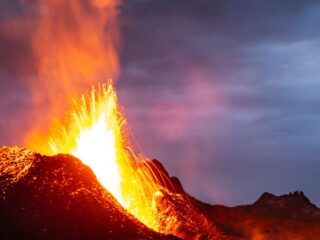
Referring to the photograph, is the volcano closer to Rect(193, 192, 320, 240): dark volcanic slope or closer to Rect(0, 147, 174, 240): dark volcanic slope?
Rect(0, 147, 174, 240): dark volcanic slope

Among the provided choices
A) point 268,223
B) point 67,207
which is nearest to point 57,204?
point 67,207

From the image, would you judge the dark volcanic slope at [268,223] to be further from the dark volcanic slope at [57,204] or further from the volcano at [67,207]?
the dark volcanic slope at [57,204]

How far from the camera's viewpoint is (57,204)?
40.0 metres

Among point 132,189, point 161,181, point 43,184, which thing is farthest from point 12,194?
point 161,181

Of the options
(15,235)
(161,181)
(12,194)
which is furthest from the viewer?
(161,181)

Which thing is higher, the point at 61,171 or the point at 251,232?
the point at 251,232

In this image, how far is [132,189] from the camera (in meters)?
50.7

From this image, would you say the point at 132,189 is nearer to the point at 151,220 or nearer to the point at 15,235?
the point at 151,220

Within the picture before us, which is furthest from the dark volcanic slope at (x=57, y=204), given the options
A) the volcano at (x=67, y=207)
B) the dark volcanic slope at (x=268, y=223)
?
the dark volcanic slope at (x=268, y=223)

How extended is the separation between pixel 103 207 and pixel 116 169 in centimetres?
1088

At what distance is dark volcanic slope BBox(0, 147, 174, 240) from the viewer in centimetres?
3794

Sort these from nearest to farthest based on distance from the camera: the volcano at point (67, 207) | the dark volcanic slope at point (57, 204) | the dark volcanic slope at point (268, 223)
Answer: the dark volcanic slope at point (57, 204) → the volcano at point (67, 207) → the dark volcanic slope at point (268, 223)

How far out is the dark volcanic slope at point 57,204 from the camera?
37.9 meters

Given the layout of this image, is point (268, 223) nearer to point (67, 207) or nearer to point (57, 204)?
point (67, 207)
